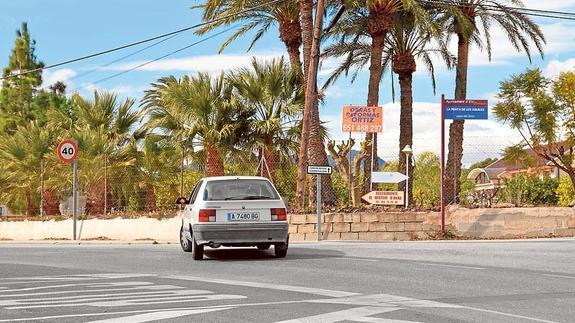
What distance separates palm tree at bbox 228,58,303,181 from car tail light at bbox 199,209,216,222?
11.0 m

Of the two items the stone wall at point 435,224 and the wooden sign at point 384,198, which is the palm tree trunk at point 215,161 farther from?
the wooden sign at point 384,198

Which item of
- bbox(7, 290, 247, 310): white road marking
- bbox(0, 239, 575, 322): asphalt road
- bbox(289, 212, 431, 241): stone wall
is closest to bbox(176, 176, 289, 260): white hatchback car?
bbox(0, 239, 575, 322): asphalt road

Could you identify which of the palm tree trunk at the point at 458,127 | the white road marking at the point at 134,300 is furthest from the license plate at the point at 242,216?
the palm tree trunk at the point at 458,127

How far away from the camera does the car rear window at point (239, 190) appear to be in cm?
1683

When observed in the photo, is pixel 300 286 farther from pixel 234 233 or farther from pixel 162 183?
pixel 162 183

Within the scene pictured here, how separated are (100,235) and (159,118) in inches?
167

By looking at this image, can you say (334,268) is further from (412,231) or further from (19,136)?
(19,136)

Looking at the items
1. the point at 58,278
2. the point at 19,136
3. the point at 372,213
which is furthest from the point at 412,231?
the point at 19,136

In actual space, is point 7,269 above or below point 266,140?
below

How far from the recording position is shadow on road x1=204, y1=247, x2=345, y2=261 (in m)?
17.8

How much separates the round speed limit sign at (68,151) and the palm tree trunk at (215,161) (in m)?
4.09

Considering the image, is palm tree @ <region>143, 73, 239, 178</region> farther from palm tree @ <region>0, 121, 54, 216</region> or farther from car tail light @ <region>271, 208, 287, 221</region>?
car tail light @ <region>271, 208, 287, 221</region>

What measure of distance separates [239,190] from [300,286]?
522 centimetres

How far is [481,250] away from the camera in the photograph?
19234 millimetres
